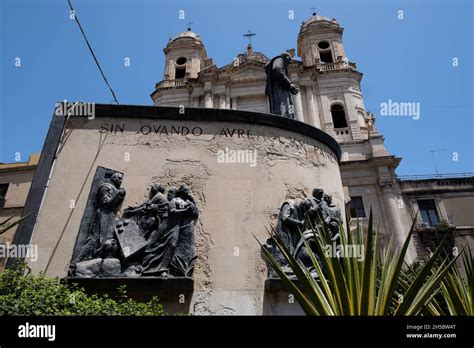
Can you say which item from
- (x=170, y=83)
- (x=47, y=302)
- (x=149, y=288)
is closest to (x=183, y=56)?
(x=170, y=83)

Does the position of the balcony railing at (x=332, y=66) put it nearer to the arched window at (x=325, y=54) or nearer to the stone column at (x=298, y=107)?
the arched window at (x=325, y=54)

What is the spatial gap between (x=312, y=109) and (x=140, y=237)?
2490 centimetres

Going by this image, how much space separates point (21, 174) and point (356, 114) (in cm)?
2447

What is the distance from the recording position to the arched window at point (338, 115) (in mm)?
28203

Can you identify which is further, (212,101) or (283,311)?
(212,101)

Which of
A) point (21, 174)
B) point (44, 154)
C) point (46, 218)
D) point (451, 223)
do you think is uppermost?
point (21, 174)

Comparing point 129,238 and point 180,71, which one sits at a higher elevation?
point 180,71

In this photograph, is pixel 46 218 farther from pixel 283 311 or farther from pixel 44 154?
pixel 283 311

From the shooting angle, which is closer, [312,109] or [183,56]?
[312,109]

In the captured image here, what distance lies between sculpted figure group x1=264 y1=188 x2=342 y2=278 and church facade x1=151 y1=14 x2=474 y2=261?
14.1 meters

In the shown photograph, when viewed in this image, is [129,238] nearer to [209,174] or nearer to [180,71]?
[209,174]

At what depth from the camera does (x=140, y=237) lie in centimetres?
512
